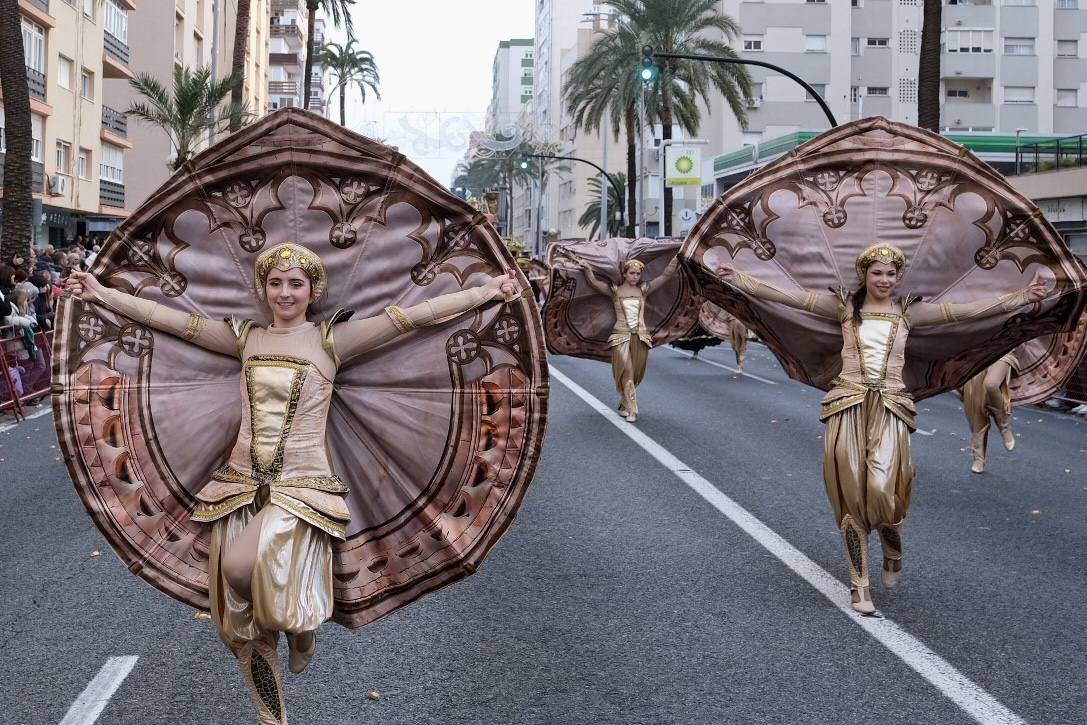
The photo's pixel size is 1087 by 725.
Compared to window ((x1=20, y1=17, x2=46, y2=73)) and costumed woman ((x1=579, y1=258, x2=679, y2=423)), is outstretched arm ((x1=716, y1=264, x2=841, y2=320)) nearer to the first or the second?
costumed woman ((x1=579, y1=258, x2=679, y2=423))

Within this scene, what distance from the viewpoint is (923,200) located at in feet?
24.8

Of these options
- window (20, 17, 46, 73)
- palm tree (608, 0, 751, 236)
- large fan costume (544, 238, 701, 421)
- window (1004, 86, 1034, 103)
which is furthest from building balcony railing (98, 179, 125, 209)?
window (1004, 86, 1034, 103)

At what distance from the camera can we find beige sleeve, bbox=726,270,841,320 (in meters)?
7.17

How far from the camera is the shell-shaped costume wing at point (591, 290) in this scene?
16.8 meters

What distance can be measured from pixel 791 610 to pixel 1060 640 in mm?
1256

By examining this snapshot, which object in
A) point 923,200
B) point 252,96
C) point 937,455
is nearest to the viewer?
point 923,200

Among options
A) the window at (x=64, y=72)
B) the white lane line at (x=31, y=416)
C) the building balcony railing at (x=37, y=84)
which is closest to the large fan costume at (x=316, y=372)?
the white lane line at (x=31, y=416)

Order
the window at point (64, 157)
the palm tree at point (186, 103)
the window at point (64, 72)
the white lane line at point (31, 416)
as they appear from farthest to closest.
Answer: the window at point (64, 157) < the window at point (64, 72) < the palm tree at point (186, 103) < the white lane line at point (31, 416)

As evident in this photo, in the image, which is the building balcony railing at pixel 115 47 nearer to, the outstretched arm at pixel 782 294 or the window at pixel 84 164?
the window at pixel 84 164

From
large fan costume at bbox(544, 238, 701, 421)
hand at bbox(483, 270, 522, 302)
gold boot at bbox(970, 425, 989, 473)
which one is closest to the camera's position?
hand at bbox(483, 270, 522, 302)

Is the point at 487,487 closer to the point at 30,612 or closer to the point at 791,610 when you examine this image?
the point at 791,610

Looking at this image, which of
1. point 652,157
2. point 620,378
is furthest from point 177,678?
point 652,157

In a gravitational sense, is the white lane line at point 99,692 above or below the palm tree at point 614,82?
below

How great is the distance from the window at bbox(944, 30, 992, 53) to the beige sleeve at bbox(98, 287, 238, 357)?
66.7 meters
